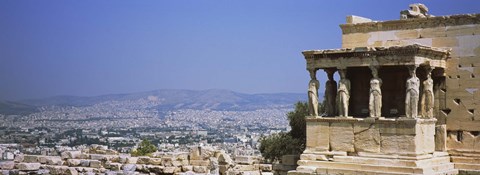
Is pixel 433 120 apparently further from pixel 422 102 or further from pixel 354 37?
pixel 354 37

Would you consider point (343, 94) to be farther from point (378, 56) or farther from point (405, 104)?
point (405, 104)

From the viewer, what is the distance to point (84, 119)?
296ft

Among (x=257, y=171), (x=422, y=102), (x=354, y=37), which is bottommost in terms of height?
(x=257, y=171)

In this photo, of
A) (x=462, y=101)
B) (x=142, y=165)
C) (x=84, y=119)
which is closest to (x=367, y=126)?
(x=462, y=101)

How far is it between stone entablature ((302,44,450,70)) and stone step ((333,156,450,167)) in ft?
8.03

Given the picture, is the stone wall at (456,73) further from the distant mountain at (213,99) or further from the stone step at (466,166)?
the distant mountain at (213,99)

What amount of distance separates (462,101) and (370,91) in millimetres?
2434

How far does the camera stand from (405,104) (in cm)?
2194

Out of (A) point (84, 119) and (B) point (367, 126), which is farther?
(A) point (84, 119)

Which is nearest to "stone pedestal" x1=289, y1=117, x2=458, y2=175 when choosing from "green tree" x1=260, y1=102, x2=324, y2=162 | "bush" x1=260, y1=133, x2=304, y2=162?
"bush" x1=260, y1=133, x2=304, y2=162

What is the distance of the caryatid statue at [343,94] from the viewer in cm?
2291

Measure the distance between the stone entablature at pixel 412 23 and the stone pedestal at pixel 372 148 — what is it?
2.69 meters

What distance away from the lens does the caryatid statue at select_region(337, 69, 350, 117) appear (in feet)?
75.2

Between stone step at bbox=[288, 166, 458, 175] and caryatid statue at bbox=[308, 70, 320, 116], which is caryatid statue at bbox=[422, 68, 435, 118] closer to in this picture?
stone step at bbox=[288, 166, 458, 175]
